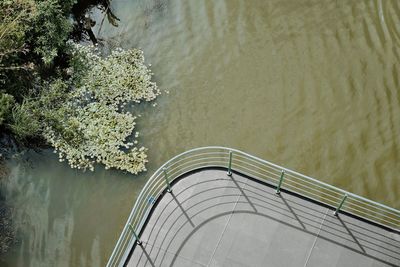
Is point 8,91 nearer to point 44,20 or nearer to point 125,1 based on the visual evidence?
point 44,20

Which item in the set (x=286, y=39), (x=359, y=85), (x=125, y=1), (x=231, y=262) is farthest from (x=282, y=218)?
(x=125, y=1)

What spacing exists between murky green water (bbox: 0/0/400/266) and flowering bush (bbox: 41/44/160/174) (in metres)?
0.31

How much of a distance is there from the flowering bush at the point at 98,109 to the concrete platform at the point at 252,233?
2381 mm

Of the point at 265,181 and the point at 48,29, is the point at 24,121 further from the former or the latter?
the point at 265,181

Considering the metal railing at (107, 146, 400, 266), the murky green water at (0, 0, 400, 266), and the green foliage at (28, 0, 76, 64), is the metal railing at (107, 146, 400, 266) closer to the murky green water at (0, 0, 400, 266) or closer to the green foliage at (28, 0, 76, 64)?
the murky green water at (0, 0, 400, 266)

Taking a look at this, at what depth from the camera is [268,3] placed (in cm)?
1272

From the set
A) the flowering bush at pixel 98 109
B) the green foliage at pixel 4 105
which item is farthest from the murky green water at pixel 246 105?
the green foliage at pixel 4 105

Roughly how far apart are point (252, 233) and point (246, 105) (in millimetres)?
3836

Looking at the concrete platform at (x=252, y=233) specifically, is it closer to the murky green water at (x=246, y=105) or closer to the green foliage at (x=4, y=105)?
the murky green water at (x=246, y=105)

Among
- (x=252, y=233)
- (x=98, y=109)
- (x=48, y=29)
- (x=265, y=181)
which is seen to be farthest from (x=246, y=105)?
(x=48, y=29)

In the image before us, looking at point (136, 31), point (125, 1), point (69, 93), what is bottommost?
point (69, 93)

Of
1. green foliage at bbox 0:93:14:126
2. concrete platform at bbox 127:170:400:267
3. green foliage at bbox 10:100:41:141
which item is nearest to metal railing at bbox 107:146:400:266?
concrete platform at bbox 127:170:400:267

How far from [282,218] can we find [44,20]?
720 cm

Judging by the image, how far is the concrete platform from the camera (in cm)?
827
